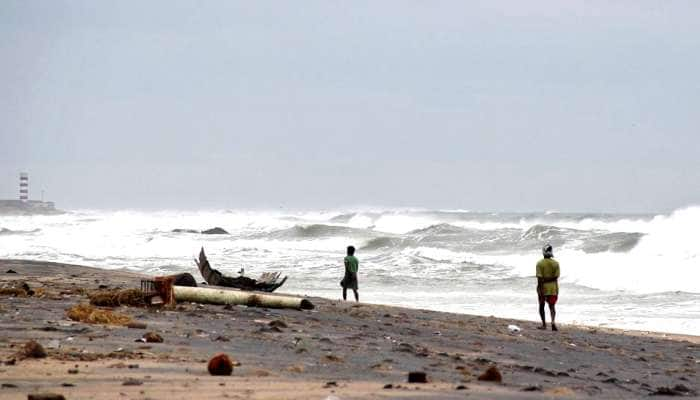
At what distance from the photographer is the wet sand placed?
711 cm

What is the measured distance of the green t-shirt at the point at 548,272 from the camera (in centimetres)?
1535

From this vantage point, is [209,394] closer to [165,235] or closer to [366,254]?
[366,254]

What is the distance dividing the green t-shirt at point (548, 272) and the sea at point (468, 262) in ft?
11.4

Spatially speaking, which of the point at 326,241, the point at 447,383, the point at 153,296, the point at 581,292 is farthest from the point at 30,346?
the point at 326,241

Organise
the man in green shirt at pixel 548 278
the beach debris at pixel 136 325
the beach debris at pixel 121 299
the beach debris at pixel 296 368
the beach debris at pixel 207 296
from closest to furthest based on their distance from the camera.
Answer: the beach debris at pixel 296 368, the beach debris at pixel 136 325, the beach debris at pixel 121 299, the beach debris at pixel 207 296, the man in green shirt at pixel 548 278

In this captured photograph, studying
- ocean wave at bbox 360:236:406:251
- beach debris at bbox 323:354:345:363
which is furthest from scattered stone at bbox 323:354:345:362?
ocean wave at bbox 360:236:406:251

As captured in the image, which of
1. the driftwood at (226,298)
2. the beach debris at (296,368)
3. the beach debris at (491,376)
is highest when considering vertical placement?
the driftwood at (226,298)

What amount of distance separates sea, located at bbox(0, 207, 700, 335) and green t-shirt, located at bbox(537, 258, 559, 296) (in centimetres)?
349

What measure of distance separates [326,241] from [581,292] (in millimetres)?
28088

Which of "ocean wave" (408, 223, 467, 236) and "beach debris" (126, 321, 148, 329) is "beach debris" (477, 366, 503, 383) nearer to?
"beach debris" (126, 321, 148, 329)

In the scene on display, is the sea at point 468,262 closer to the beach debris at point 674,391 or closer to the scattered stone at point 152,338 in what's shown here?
the beach debris at point 674,391

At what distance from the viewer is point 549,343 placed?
13312 millimetres

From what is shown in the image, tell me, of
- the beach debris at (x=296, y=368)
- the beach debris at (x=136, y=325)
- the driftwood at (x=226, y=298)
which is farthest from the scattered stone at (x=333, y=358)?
the driftwood at (x=226, y=298)

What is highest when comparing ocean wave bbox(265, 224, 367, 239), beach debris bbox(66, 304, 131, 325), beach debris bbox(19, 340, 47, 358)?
ocean wave bbox(265, 224, 367, 239)
